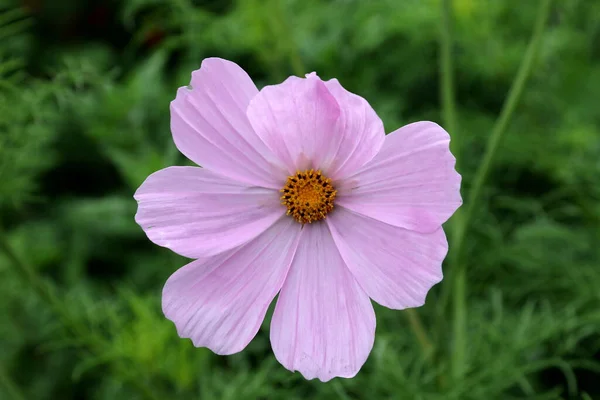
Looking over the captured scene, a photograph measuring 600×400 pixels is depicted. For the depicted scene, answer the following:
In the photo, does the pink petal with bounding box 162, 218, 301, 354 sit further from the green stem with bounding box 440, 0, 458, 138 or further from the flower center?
the green stem with bounding box 440, 0, 458, 138

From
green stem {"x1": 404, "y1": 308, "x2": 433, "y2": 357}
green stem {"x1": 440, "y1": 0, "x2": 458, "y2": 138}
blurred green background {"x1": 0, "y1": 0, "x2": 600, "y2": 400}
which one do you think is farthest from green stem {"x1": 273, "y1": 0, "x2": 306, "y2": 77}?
green stem {"x1": 404, "y1": 308, "x2": 433, "y2": 357}

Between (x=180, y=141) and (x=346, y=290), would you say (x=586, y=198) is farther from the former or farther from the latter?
(x=180, y=141)

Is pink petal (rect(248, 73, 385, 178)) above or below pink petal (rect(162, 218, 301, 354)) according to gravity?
above

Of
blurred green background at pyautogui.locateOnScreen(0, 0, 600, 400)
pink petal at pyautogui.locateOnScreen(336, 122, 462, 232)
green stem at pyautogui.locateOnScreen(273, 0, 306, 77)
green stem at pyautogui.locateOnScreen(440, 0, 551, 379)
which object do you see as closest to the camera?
Result: pink petal at pyautogui.locateOnScreen(336, 122, 462, 232)

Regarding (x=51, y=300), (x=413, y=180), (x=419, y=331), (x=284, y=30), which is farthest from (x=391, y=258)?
(x=284, y=30)

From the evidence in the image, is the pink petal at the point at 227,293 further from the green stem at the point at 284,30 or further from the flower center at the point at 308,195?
the green stem at the point at 284,30

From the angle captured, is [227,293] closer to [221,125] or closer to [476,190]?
[221,125]
